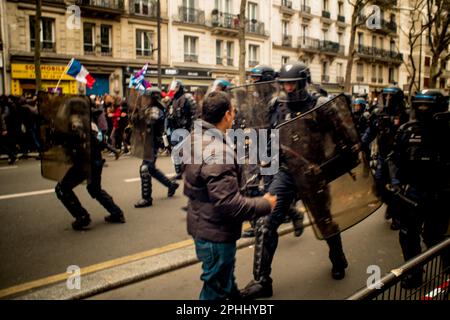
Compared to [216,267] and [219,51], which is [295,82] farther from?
[219,51]

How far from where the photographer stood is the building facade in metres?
20.1

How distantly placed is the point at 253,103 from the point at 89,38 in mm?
21242

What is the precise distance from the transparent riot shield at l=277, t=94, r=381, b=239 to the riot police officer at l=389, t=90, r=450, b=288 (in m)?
0.52

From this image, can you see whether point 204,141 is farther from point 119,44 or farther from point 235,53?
point 235,53

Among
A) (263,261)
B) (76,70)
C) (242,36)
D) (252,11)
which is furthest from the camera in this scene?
(252,11)

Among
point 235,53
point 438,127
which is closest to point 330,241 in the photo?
point 438,127

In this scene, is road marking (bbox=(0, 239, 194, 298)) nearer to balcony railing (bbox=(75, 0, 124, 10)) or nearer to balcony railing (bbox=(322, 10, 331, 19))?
balcony railing (bbox=(75, 0, 124, 10))

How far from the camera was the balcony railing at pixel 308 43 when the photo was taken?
3308cm

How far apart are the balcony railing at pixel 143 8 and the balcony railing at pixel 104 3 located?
873 mm

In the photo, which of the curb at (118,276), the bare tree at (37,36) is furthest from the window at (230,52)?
the curb at (118,276)

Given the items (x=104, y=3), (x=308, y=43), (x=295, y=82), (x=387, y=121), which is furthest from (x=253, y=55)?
(x=295, y=82)

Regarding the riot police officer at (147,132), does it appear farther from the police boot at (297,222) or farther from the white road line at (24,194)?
the police boot at (297,222)

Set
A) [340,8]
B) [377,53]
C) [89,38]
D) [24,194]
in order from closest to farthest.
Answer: [24,194] → [89,38] → [340,8] → [377,53]

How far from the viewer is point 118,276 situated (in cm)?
334
